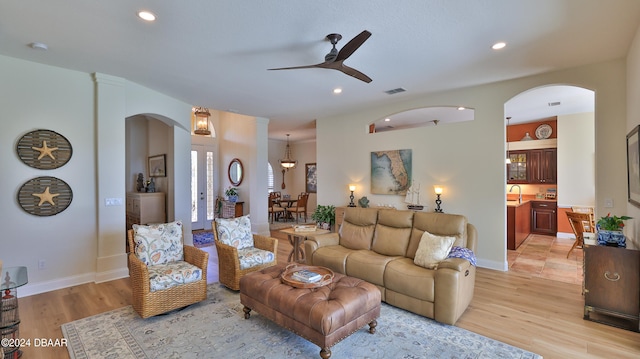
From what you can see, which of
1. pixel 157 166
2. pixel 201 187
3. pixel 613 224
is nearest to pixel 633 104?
pixel 613 224

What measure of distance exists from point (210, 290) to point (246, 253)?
0.67 meters

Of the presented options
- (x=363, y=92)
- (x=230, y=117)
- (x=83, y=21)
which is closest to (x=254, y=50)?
(x=83, y=21)

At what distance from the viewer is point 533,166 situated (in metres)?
7.56

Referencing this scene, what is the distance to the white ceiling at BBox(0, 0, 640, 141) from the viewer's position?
8.17ft

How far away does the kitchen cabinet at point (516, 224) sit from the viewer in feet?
18.6

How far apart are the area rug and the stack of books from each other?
0.52m

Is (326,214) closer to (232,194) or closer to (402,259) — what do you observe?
(232,194)

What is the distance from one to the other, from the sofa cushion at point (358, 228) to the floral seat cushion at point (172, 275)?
200 centimetres

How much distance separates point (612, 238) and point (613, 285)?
48 cm

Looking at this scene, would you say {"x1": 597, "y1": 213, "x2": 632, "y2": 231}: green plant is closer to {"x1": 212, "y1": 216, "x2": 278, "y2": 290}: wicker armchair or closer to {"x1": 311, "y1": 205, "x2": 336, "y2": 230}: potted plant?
{"x1": 212, "y1": 216, "x2": 278, "y2": 290}: wicker armchair

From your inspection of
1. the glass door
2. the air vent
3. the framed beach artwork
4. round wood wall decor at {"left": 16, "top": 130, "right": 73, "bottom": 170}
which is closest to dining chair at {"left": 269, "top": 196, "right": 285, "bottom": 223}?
the glass door

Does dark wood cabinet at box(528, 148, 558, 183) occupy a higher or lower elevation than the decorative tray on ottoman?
higher

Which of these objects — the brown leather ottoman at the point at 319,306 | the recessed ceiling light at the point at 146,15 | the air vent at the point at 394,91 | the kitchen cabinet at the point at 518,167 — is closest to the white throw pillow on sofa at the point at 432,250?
the brown leather ottoman at the point at 319,306

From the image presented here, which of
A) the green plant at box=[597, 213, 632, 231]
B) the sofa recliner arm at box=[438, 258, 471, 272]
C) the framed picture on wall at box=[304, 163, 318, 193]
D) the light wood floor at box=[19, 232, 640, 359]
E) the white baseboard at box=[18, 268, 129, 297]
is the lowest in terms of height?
the light wood floor at box=[19, 232, 640, 359]
